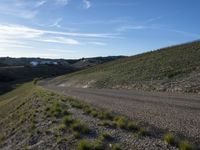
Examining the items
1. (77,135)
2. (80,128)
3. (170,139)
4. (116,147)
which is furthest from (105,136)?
(170,139)

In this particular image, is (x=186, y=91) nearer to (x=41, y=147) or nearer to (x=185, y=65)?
(x=185, y=65)

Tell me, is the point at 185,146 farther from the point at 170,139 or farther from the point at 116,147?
the point at 116,147

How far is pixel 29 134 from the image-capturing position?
1828 centimetres

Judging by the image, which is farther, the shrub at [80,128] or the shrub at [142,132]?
the shrub at [80,128]

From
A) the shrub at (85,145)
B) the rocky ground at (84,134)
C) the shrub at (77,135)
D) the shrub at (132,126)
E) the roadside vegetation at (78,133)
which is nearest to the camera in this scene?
the shrub at (85,145)

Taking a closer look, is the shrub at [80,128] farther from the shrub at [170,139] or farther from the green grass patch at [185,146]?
the green grass patch at [185,146]

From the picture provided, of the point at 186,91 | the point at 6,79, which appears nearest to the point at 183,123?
the point at 186,91

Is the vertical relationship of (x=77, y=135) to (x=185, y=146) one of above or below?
below

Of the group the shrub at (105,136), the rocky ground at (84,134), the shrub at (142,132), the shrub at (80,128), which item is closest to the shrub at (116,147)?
the rocky ground at (84,134)

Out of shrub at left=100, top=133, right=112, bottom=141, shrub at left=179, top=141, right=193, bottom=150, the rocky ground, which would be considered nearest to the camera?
shrub at left=179, top=141, right=193, bottom=150

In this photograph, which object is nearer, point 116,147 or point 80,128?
point 116,147

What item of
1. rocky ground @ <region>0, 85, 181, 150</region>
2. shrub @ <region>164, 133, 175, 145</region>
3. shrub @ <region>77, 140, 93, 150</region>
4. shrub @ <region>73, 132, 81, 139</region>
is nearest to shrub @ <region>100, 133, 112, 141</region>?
rocky ground @ <region>0, 85, 181, 150</region>

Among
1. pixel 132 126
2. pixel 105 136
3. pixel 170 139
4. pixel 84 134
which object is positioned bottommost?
pixel 84 134

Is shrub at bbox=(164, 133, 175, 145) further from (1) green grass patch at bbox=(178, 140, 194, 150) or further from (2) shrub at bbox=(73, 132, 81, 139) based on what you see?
(2) shrub at bbox=(73, 132, 81, 139)
